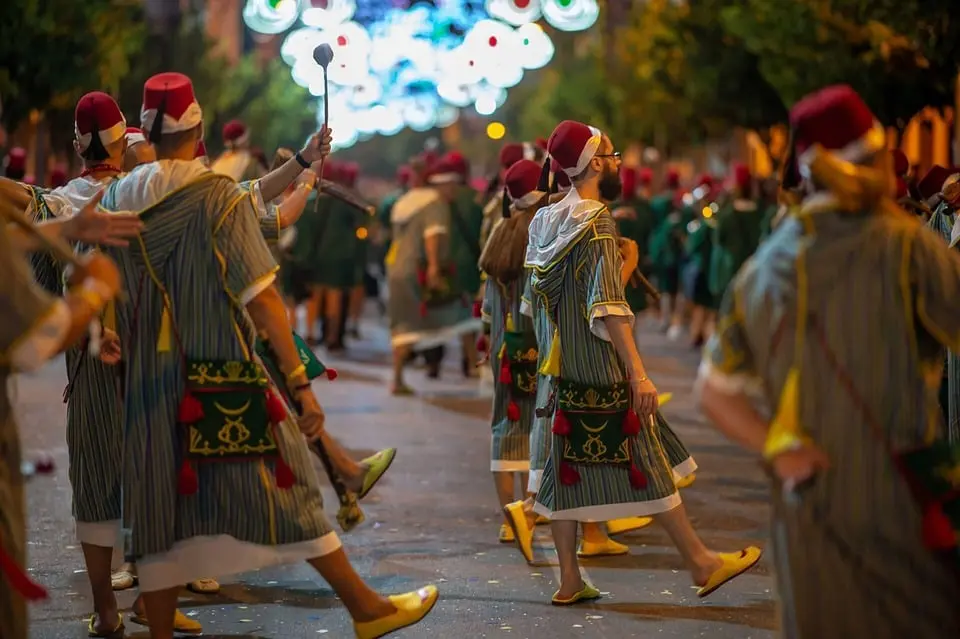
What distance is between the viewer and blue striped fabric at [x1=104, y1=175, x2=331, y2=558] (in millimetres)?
5852

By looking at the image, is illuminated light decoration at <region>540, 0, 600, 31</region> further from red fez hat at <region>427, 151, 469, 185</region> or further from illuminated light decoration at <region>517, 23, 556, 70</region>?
red fez hat at <region>427, 151, 469, 185</region>

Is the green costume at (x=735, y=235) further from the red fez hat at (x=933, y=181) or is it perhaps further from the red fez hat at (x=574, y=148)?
the red fez hat at (x=574, y=148)

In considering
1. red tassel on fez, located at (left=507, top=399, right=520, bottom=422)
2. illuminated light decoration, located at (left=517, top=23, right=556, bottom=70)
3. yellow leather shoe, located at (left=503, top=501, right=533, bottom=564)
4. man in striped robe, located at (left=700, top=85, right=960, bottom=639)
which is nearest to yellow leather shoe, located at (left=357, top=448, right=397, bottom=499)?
yellow leather shoe, located at (left=503, top=501, right=533, bottom=564)

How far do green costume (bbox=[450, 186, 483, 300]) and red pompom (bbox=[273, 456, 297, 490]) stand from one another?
9.46 m

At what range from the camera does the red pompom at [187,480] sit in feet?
19.2

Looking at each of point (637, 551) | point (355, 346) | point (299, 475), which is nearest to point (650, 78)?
point (355, 346)

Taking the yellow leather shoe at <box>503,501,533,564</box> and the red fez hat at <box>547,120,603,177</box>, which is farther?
the yellow leather shoe at <box>503,501,533,564</box>

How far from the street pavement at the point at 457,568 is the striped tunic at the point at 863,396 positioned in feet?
8.22

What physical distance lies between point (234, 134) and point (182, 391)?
303 inches

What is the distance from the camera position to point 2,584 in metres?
4.79

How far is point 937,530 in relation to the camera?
4.51m

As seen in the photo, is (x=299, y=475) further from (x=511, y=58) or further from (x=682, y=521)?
(x=511, y=58)

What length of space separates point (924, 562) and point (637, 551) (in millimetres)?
4419

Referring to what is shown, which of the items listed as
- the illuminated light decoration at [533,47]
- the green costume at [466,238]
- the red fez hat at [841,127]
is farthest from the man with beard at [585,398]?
the illuminated light decoration at [533,47]
